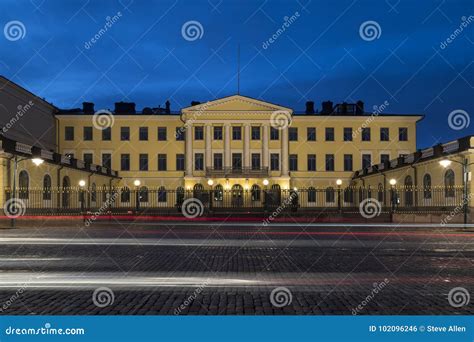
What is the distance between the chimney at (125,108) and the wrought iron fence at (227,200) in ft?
35.2

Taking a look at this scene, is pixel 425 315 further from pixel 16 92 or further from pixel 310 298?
pixel 16 92

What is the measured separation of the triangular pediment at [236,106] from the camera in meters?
68.2

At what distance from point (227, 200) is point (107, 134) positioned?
25.5m

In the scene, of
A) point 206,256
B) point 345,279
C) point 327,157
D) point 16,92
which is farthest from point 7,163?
point 327,157

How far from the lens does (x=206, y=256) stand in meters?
15.1

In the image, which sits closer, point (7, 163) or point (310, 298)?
point (310, 298)

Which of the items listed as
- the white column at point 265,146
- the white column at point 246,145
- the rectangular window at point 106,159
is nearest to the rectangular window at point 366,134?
the white column at point 265,146

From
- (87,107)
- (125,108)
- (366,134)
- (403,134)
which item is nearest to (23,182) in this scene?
(125,108)

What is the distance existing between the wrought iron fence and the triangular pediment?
9.84m

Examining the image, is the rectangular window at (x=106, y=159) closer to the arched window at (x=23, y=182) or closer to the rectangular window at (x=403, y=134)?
the arched window at (x=23, y=182)

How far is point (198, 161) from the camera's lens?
70312mm

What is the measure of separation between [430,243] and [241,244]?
6294mm

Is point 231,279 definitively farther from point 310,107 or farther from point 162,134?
point 310,107

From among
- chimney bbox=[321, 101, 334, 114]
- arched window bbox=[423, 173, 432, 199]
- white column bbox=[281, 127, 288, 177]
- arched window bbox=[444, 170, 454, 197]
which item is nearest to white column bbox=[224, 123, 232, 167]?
white column bbox=[281, 127, 288, 177]
